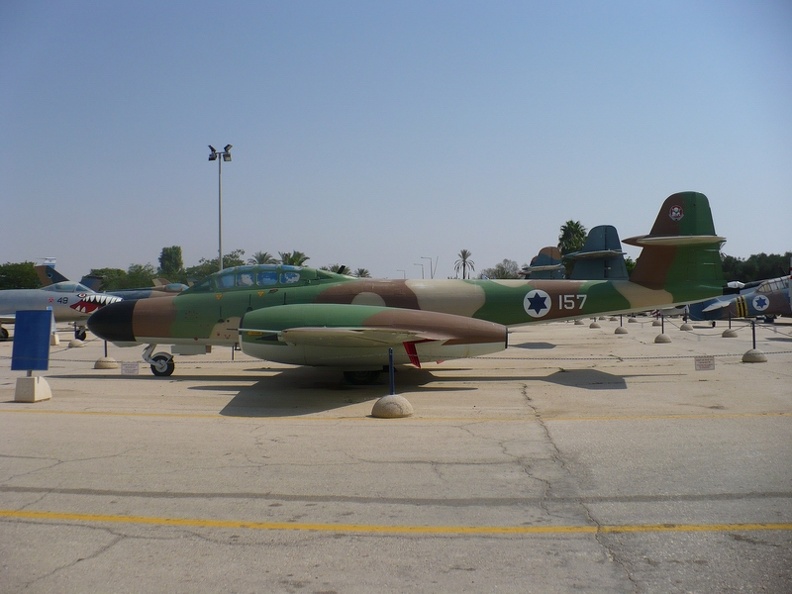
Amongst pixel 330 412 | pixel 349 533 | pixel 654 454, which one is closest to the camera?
pixel 349 533

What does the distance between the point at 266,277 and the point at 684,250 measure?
9.44m

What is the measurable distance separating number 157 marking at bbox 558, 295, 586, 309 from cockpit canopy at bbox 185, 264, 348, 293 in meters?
4.99

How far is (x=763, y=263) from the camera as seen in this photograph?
63.4 meters

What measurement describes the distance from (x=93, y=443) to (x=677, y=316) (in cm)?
4961

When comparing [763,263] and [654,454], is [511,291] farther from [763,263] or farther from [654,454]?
[763,263]

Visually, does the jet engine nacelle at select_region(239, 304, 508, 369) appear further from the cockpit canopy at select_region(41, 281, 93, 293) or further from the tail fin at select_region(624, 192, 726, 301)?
the cockpit canopy at select_region(41, 281, 93, 293)

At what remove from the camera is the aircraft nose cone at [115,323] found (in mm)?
14500

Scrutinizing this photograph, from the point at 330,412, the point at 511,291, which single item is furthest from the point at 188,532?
the point at 511,291

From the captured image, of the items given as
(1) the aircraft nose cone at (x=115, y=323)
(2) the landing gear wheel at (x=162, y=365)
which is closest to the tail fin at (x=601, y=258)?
(2) the landing gear wheel at (x=162, y=365)

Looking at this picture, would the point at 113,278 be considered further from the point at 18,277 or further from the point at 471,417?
the point at 471,417

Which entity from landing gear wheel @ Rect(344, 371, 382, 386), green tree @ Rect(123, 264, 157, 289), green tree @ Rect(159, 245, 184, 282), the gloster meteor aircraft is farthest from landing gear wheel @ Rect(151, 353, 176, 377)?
green tree @ Rect(159, 245, 184, 282)

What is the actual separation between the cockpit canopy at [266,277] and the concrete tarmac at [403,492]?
362cm

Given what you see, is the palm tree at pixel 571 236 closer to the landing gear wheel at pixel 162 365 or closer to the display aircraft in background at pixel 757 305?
the display aircraft in background at pixel 757 305

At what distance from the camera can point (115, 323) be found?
14516 mm
